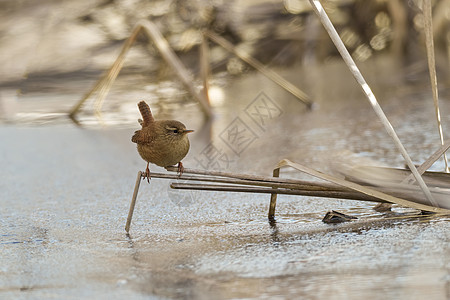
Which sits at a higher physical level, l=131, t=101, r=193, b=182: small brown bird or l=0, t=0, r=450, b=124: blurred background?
l=0, t=0, r=450, b=124: blurred background

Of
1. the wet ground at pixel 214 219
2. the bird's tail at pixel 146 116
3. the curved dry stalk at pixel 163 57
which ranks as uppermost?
the curved dry stalk at pixel 163 57

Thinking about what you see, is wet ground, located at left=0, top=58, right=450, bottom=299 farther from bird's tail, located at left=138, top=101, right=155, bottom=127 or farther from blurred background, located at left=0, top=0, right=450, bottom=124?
blurred background, located at left=0, top=0, right=450, bottom=124

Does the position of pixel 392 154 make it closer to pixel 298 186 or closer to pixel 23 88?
pixel 298 186

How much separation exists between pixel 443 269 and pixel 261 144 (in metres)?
2.52

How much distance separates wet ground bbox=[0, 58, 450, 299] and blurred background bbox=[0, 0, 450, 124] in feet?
2.76

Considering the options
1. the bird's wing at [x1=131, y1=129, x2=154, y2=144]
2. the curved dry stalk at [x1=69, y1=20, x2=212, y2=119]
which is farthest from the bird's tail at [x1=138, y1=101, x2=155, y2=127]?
the curved dry stalk at [x1=69, y1=20, x2=212, y2=119]

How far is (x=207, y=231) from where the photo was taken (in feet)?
9.27

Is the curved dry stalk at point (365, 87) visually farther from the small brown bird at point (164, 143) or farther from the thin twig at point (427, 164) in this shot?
the small brown bird at point (164, 143)

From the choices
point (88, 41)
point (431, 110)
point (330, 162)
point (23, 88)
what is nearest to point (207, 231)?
point (330, 162)

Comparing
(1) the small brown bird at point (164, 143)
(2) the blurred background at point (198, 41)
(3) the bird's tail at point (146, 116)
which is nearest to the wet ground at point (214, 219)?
(1) the small brown bird at point (164, 143)

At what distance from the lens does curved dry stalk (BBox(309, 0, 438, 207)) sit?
2.62 meters

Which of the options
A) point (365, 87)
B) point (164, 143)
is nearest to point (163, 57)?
point (164, 143)

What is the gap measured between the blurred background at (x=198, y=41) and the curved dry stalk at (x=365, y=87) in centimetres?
380

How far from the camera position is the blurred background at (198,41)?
676 centimetres
